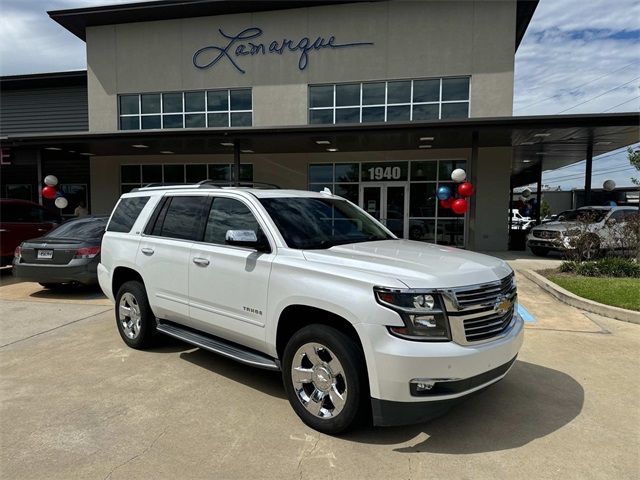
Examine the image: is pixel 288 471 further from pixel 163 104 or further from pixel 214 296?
pixel 163 104

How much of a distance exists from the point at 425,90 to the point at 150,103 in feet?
37.8

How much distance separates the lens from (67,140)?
50.0 ft

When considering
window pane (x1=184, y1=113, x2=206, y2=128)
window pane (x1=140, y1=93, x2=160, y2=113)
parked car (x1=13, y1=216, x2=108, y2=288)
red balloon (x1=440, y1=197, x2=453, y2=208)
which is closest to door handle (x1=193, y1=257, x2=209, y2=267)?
parked car (x1=13, y1=216, x2=108, y2=288)

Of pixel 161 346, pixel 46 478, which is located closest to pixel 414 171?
pixel 161 346

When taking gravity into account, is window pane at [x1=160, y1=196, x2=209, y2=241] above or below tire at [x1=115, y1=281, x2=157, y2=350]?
above

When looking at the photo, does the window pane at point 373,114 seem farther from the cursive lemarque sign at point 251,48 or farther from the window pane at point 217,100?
the window pane at point 217,100

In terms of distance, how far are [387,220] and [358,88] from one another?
5241mm

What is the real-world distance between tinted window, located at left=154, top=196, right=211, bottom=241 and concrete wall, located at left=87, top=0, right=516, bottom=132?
13.6 meters

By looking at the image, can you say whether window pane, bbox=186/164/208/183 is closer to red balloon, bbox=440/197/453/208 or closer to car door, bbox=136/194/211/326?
red balloon, bbox=440/197/453/208

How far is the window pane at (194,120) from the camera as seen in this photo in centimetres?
1886

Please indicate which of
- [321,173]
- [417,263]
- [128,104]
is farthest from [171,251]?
[128,104]

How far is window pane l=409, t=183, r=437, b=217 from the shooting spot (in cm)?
1744

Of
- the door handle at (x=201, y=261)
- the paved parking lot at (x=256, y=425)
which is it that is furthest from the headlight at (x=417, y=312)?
the door handle at (x=201, y=261)

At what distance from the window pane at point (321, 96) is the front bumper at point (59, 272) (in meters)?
11.9
